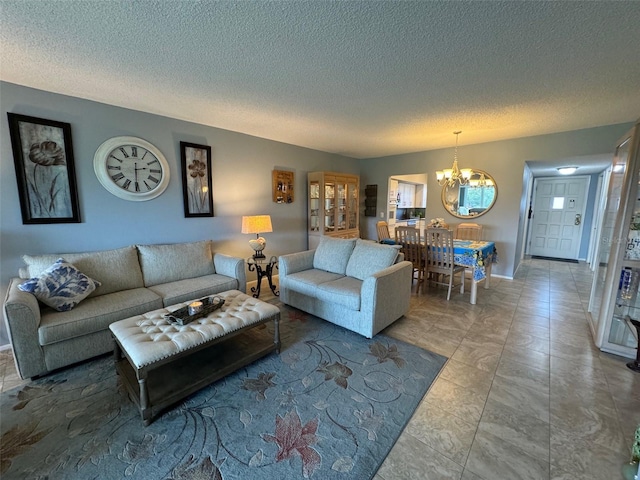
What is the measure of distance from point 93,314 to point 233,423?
1555 mm

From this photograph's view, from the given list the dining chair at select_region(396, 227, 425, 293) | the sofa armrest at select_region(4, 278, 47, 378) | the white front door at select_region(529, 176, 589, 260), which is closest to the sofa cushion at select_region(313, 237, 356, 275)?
the dining chair at select_region(396, 227, 425, 293)

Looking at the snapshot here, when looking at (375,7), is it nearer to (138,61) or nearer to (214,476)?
(138,61)

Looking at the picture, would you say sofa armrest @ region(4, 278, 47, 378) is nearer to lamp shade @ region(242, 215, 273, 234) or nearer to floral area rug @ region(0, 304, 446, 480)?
floral area rug @ region(0, 304, 446, 480)

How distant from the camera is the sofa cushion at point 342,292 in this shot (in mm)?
2689

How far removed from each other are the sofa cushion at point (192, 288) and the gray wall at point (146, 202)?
765 mm

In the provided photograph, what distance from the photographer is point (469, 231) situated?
188 inches

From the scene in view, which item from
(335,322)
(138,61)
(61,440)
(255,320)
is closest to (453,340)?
(335,322)

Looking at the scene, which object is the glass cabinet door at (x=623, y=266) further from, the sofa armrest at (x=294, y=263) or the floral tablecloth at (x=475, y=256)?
the sofa armrest at (x=294, y=263)

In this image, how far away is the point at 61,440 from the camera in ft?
5.08

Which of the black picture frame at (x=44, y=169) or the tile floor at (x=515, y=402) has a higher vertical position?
the black picture frame at (x=44, y=169)

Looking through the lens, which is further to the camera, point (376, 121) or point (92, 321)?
point (376, 121)

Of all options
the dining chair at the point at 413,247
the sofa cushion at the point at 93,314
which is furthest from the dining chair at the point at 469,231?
the sofa cushion at the point at 93,314

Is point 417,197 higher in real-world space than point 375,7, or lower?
lower

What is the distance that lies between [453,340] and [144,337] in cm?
271
